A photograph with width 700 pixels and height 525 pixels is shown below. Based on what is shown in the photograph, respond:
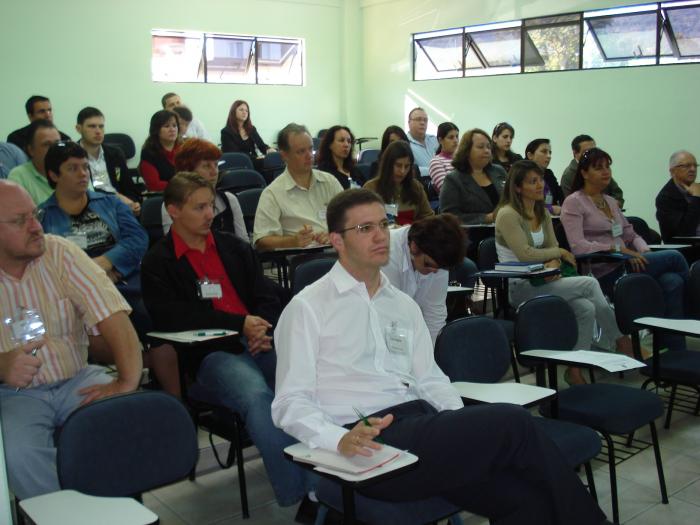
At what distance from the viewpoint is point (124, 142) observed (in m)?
8.79

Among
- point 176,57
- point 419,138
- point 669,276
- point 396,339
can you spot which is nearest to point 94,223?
point 396,339

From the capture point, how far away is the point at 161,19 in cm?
917

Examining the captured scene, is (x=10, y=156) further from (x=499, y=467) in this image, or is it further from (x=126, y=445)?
(x=499, y=467)

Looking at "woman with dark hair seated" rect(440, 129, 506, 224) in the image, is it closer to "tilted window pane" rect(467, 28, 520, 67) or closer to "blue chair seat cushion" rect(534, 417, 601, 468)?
"blue chair seat cushion" rect(534, 417, 601, 468)

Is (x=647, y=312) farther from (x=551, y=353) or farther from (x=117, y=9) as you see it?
(x=117, y=9)

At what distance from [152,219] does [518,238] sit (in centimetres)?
221

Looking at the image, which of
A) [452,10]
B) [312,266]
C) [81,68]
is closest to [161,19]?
[81,68]

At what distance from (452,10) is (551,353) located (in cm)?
767

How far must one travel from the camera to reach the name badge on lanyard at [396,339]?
2.25 metres

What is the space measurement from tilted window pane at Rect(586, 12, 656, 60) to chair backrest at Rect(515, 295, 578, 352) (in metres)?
5.82

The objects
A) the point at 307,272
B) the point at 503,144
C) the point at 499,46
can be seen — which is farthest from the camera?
the point at 499,46

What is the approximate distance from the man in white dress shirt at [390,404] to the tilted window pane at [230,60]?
315 inches

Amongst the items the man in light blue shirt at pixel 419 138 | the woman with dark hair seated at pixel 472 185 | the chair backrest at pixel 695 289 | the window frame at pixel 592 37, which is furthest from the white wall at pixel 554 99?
the chair backrest at pixel 695 289

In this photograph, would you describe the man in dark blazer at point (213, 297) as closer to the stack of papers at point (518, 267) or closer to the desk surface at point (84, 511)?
the desk surface at point (84, 511)
